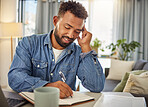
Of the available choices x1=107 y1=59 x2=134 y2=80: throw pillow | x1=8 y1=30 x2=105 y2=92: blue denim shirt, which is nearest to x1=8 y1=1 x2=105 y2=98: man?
x1=8 y1=30 x2=105 y2=92: blue denim shirt

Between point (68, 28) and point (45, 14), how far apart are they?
3998mm

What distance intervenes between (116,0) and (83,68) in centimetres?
371

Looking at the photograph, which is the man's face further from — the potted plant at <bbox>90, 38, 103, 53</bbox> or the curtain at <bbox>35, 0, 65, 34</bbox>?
the curtain at <bbox>35, 0, 65, 34</bbox>

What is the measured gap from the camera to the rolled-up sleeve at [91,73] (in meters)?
1.13

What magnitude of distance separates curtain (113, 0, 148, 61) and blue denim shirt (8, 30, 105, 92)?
3464 mm

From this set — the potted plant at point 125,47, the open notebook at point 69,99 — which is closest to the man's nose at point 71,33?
the open notebook at point 69,99

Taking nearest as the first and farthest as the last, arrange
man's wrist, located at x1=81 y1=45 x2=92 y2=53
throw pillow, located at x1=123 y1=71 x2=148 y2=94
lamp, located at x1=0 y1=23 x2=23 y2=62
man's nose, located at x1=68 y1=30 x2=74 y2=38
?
man's nose, located at x1=68 y1=30 x2=74 y2=38 → man's wrist, located at x1=81 y1=45 x2=92 y2=53 → throw pillow, located at x1=123 y1=71 x2=148 y2=94 → lamp, located at x1=0 y1=23 x2=23 y2=62

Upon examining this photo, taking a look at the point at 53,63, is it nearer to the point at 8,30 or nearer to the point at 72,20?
the point at 72,20

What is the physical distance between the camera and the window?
4930 mm

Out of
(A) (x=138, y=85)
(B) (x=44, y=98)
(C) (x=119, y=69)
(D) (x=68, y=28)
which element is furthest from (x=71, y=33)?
(C) (x=119, y=69)

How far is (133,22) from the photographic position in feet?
14.6

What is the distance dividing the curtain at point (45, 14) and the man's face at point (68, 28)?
12.5 feet

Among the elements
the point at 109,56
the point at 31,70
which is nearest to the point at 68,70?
the point at 31,70

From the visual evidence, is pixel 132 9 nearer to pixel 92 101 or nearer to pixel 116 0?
pixel 116 0
